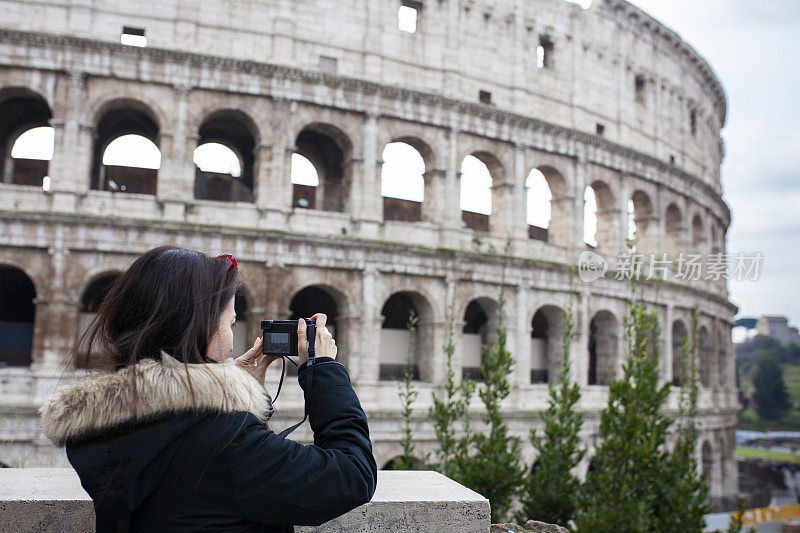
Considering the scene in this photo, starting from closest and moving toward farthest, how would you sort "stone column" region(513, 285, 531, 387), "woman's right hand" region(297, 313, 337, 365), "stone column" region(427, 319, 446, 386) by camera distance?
"woman's right hand" region(297, 313, 337, 365) → "stone column" region(427, 319, 446, 386) → "stone column" region(513, 285, 531, 387)

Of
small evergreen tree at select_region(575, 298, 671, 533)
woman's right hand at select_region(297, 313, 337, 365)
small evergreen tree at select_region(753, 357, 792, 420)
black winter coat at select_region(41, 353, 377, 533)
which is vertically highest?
woman's right hand at select_region(297, 313, 337, 365)

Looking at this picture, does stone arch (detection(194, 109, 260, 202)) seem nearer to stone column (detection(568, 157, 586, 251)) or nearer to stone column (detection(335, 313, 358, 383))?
stone column (detection(335, 313, 358, 383))

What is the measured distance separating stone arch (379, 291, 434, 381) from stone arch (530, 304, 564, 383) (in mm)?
3869

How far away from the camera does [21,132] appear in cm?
1842

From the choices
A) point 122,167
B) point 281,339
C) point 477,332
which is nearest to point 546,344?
point 477,332

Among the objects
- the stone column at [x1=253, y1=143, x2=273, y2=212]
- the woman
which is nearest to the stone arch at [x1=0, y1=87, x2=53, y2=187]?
the stone column at [x1=253, y1=143, x2=273, y2=212]

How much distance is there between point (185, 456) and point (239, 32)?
17.1 metres

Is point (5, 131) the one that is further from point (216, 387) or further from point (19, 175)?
point (216, 387)

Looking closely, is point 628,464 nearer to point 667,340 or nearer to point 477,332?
point 477,332

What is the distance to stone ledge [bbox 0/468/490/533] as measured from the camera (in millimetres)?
2959

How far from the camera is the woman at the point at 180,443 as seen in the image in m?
1.88

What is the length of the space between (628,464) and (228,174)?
13712 mm

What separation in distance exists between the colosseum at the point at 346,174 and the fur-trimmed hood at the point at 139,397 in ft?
41.9

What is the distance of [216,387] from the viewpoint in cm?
193
